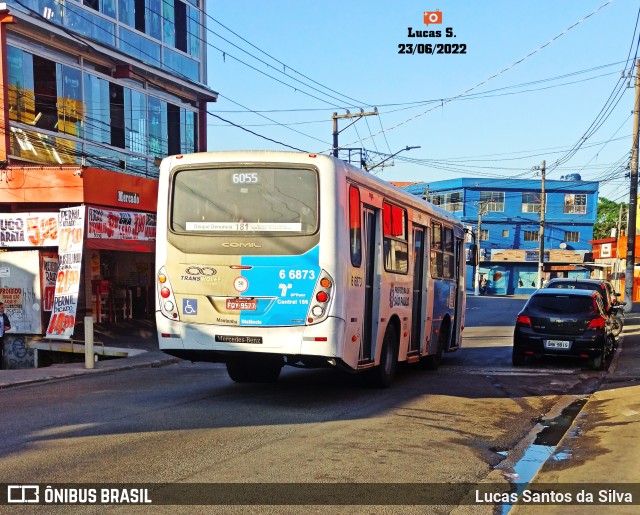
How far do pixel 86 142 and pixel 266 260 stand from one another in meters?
15.6

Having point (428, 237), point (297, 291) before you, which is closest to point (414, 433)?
point (297, 291)

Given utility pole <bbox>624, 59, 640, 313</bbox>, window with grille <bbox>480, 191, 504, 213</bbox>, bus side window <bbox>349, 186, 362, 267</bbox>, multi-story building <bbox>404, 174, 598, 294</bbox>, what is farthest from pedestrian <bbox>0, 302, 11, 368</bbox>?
window with grille <bbox>480, 191, 504, 213</bbox>

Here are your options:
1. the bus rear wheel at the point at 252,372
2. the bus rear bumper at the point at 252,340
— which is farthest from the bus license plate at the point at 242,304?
the bus rear wheel at the point at 252,372

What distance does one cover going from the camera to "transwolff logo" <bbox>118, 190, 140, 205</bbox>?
21531mm

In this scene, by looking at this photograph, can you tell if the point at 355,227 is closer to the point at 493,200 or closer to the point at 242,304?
the point at 242,304

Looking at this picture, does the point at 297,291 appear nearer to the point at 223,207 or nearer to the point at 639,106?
the point at 223,207

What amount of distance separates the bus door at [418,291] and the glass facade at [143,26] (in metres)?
13.9

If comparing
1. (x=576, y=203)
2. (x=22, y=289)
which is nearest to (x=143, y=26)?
(x=22, y=289)

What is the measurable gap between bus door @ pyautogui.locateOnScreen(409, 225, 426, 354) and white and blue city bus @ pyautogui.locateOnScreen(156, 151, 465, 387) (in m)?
2.37

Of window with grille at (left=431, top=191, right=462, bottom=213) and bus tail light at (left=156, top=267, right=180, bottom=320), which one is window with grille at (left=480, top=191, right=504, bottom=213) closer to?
window with grille at (left=431, top=191, right=462, bottom=213)

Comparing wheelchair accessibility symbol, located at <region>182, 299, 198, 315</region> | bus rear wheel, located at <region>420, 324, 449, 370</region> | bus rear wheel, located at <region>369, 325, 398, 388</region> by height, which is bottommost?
bus rear wheel, located at <region>420, 324, 449, 370</region>

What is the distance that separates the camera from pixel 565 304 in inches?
574

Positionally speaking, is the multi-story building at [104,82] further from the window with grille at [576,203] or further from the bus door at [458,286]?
the window with grille at [576,203]

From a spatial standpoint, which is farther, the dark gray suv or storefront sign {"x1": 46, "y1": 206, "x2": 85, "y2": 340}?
storefront sign {"x1": 46, "y1": 206, "x2": 85, "y2": 340}
